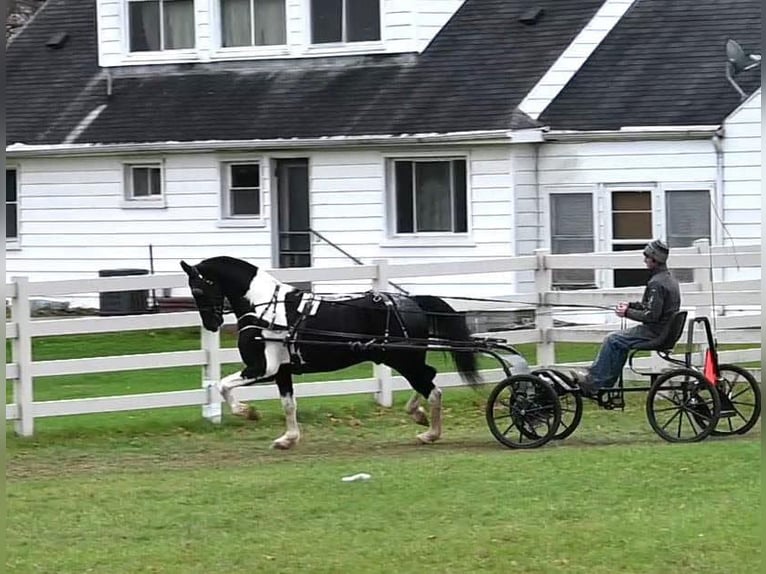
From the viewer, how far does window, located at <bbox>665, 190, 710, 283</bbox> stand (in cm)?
2317

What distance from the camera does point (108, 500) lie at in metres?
11.3

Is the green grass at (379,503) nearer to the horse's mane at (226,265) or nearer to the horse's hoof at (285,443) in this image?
the horse's hoof at (285,443)

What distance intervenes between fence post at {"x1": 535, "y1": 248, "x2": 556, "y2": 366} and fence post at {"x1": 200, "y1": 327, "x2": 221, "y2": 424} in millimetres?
3536

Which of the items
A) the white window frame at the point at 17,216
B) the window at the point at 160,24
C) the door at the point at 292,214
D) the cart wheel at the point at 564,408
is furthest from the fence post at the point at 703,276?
the white window frame at the point at 17,216

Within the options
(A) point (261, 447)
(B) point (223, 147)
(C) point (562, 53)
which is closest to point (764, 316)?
(A) point (261, 447)

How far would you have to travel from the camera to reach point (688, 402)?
1376 centimetres

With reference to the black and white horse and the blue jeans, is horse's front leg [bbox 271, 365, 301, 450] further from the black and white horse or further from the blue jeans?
the blue jeans

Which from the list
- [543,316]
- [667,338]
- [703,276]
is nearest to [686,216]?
[703,276]

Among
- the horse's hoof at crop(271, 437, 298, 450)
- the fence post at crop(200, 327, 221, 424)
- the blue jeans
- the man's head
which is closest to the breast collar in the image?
the horse's hoof at crop(271, 437, 298, 450)

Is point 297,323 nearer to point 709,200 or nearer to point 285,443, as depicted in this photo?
Answer: point 285,443

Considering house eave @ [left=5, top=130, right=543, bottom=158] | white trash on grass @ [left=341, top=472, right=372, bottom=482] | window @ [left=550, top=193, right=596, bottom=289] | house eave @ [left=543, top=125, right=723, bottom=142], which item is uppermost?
house eave @ [left=5, top=130, right=543, bottom=158]

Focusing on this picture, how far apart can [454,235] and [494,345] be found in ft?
35.8

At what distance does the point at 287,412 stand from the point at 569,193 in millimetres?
10790

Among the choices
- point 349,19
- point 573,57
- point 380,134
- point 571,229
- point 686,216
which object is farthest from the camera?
point 349,19
